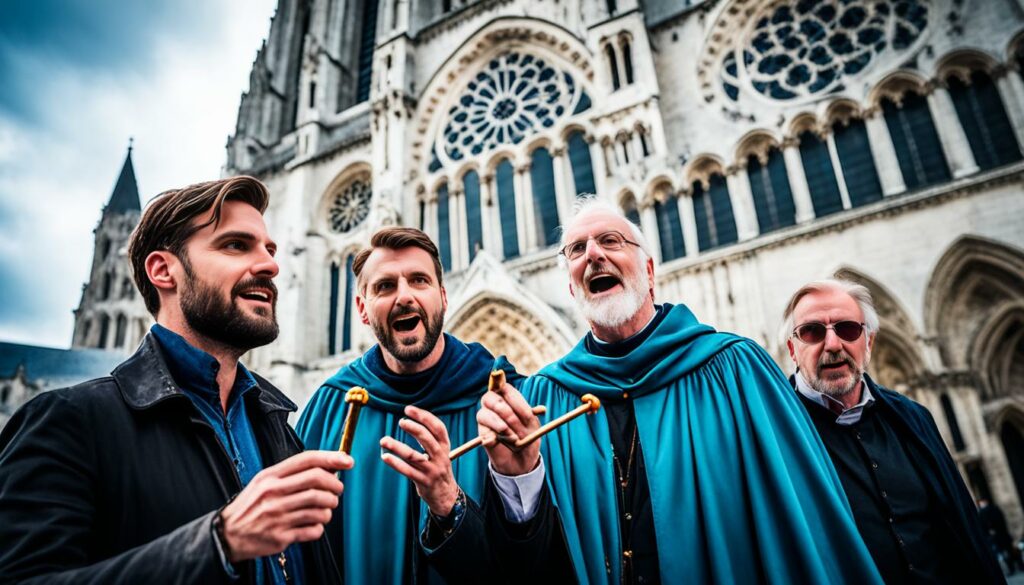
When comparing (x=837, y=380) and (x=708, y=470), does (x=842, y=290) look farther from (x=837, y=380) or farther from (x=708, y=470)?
(x=708, y=470)

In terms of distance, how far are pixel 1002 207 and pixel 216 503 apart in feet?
32.6

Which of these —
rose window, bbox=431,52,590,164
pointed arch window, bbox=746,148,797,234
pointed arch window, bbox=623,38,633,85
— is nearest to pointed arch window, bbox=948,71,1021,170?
pointed arch window, bbox=746,148,797,234

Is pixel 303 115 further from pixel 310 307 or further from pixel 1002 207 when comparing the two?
pixel 1002 207

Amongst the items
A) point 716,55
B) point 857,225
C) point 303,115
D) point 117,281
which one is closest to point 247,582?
point 857,225

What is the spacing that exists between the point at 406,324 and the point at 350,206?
14417 mm

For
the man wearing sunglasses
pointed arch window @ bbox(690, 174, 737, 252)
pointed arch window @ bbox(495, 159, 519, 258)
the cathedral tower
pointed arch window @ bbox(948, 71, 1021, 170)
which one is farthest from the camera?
the cathedral tower

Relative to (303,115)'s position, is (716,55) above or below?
below

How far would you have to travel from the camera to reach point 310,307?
14414mm

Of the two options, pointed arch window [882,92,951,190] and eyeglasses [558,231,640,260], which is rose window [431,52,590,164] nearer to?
pointed arch window [882,92,951,190]

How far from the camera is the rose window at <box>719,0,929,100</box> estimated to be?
9.75m

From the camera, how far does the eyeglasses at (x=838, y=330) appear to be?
258 centimetres

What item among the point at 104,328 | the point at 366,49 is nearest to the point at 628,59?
the point at 366,49

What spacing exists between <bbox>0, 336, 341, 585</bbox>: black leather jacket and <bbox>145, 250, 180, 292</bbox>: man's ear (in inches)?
6.7

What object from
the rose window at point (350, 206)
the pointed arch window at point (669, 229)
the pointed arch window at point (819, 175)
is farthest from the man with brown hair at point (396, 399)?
the rose window at point (350, 206)
